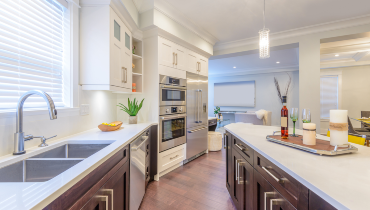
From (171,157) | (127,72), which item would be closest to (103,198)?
(127,72)

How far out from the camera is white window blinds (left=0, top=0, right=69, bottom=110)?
1163mm

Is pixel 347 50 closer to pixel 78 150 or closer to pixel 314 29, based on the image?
pixel 314 29

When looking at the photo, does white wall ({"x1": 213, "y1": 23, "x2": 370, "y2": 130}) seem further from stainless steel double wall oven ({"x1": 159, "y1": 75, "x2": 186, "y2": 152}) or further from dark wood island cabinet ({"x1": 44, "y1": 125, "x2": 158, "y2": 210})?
dark wood island cabinet ({"x1": 44, "y1": 125, "x2": 158, "y2": 210})

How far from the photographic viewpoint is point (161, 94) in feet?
8.87

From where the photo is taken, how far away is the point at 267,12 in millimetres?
2738

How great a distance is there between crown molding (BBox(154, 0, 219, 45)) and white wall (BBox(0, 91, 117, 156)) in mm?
1482

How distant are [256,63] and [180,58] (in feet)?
14.2

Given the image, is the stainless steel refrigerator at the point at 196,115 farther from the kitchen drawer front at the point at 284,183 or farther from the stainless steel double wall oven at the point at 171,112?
the kitchen drawer front at the point at 284,183

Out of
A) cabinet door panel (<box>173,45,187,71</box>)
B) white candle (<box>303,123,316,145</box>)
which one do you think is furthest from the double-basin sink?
cabinet door panel (<box>173,45,187,71</box>)

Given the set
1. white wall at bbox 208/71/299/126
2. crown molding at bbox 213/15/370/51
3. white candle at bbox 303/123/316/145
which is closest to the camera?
white candle at bbox 303/123/316/145

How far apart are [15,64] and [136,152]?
1170 millimetres

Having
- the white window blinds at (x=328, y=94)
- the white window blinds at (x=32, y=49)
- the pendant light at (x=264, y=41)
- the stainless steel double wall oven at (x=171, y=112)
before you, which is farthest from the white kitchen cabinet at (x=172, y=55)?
the white window blinds at (x=328, y=94)

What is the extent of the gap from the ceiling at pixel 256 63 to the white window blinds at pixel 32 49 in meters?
3.77

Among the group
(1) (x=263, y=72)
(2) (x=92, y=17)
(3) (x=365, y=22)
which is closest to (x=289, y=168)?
(2) (x=92, y=17)
